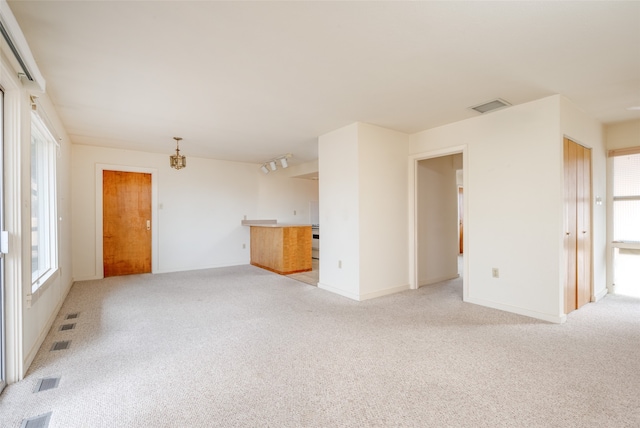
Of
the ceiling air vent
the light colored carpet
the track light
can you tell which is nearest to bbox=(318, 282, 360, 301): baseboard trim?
the light colored carpet

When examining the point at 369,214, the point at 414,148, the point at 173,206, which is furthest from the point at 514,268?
the point at 173,206

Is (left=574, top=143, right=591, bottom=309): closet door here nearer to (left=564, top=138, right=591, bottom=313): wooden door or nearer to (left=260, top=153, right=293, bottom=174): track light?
(left=564, top=138, right=591, bottom=313): wooden door

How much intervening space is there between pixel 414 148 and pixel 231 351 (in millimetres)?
3696

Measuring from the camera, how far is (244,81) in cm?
275

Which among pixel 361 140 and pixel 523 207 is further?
pixel 361 140

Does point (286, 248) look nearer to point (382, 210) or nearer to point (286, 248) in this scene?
point (286, 248)

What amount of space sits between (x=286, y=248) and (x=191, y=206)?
226 cm

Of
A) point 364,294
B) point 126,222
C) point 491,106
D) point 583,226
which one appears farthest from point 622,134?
point 126,222

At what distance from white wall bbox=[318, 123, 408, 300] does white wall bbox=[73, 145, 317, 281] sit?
293 centimetres

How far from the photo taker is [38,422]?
5.38 ft

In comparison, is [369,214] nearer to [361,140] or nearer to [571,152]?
[361,140]

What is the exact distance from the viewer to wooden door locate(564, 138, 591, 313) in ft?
11.0

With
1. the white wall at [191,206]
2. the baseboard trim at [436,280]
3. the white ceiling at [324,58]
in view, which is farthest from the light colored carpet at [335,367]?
the white ceiling at [324,58]

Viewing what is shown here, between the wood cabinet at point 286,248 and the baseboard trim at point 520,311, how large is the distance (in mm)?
3120
